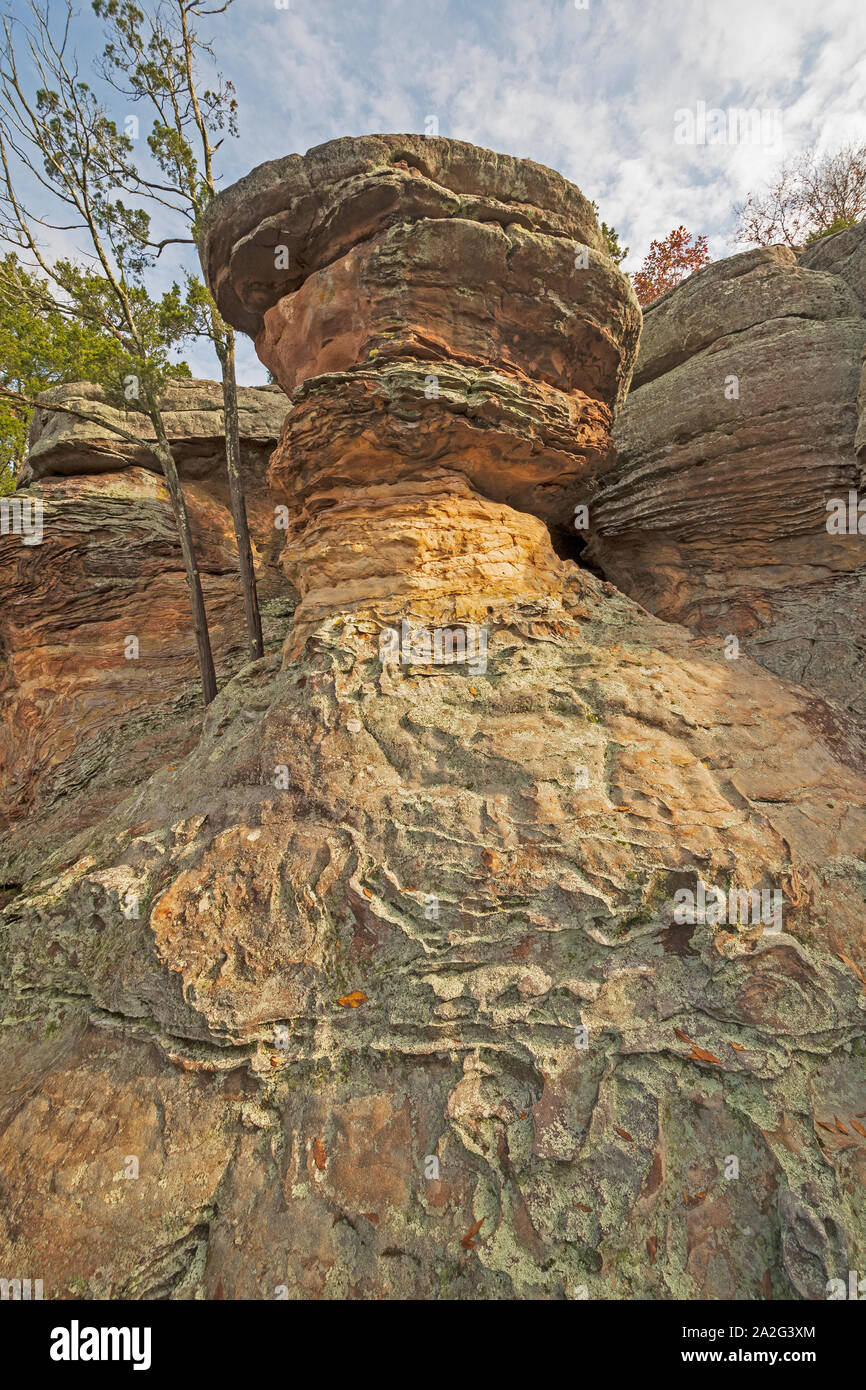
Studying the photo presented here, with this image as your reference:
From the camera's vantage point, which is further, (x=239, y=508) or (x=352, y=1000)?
(x=239, y=508)

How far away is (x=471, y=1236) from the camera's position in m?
3.63

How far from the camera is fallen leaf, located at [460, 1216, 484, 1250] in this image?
3607mm

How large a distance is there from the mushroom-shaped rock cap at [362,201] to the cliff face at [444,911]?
0.05m

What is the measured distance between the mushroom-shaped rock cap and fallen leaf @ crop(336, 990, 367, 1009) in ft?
29.9

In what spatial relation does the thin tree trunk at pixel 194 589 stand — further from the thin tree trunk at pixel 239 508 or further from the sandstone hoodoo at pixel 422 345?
the sandstone hoodoo at pixel 422 345

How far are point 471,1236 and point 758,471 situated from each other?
1042 cm

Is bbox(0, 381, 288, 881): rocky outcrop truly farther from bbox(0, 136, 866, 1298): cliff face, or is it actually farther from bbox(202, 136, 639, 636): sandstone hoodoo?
bbox(202, 136, 639, 636): sandstone hoodoo

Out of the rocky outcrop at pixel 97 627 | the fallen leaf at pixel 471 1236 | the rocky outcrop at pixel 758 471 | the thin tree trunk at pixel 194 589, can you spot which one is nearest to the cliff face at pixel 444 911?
the fallen leaf at pixel 471 1236

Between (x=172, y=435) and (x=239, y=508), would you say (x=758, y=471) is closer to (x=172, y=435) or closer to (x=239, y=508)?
(x=239, y=508)

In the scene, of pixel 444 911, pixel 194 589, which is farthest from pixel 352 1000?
pixel 194 589

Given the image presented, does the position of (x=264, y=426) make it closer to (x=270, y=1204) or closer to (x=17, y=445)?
(x=17, y=445)

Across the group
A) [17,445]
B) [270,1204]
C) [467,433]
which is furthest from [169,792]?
[17,445]

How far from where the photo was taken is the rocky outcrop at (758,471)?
8867 millimetres
